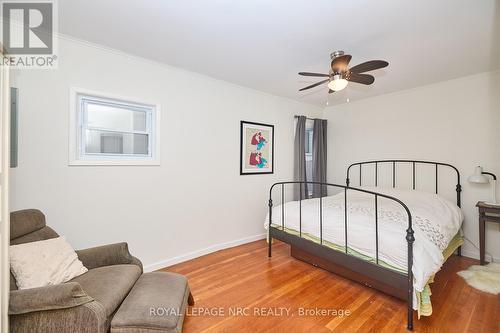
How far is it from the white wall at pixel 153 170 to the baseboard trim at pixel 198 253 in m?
0.02

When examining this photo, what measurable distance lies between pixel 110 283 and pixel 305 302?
5.38ft

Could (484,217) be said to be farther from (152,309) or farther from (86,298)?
(86,298)

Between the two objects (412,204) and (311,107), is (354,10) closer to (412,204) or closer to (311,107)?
(412,204)

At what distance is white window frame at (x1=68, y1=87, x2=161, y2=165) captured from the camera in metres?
2.25

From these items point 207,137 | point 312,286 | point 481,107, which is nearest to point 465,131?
point 481,107

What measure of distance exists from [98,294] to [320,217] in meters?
2.07

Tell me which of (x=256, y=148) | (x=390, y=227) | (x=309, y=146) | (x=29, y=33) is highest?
(x=29, y=33)

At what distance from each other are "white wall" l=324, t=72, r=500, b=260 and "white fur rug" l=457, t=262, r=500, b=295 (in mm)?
401

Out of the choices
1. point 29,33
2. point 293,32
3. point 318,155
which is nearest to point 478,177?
point 318,155

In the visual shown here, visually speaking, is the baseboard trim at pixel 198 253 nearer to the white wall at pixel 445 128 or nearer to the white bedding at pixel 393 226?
the white bedding at pixel 393 226

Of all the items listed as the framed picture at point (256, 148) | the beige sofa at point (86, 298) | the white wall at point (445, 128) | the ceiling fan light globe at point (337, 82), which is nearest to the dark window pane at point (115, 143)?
the beige sofa at point (86, 298)

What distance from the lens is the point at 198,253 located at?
315 centimetres

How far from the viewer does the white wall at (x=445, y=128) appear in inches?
118

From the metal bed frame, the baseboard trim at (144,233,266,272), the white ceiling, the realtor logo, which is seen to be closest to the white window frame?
the realtor logo
